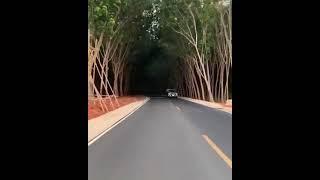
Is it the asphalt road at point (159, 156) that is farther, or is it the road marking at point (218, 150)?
the road marking at point (218, 150)

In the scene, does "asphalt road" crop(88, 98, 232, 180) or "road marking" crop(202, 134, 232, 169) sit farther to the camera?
"road marking" crop(202, 134, 232, 169)

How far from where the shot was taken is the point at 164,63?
384ft

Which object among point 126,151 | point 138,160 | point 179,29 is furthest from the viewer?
point 179,29

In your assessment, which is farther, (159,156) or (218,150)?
(218,150)
